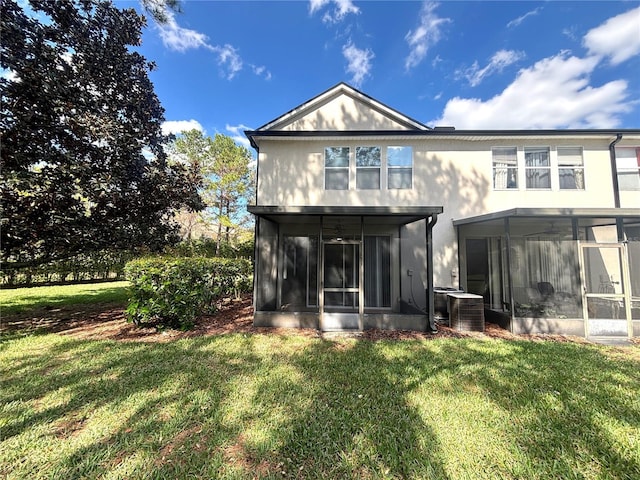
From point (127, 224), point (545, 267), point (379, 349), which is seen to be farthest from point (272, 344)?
point (545, 267)

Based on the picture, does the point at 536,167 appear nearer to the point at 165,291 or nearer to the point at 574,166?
the point at 574,166

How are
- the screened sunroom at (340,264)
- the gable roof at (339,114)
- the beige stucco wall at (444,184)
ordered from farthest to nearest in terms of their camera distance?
1. the gable roof at (339,114)
2. the beige stucco wall at (444,184)
3. the screened sunroom at (340,264)

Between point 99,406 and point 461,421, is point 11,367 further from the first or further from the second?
point 461,421

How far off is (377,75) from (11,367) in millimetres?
15966

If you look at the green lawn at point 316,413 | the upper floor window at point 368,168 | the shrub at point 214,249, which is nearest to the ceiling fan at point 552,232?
the green lawn at point 316,413

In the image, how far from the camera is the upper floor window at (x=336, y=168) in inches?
356

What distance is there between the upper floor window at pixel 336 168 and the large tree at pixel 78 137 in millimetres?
4343

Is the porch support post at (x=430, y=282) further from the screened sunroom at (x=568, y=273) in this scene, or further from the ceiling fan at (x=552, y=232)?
the ceiling fan at (x=552, y=232)

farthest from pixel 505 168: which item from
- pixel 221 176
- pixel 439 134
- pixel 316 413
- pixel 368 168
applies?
pixel 221 176

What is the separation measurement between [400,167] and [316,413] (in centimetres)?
791

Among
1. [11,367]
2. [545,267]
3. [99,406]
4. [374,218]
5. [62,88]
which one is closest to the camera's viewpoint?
[99,406]

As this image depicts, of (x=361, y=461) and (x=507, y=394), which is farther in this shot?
(x=507, y=394)

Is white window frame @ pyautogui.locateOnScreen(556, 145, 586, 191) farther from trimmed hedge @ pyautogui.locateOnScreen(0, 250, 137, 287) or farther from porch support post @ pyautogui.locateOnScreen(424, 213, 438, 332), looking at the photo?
trimmed hedge @ pyautogui.locateOnScreen(0, 250, 137, 287)

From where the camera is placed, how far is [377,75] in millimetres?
13367
